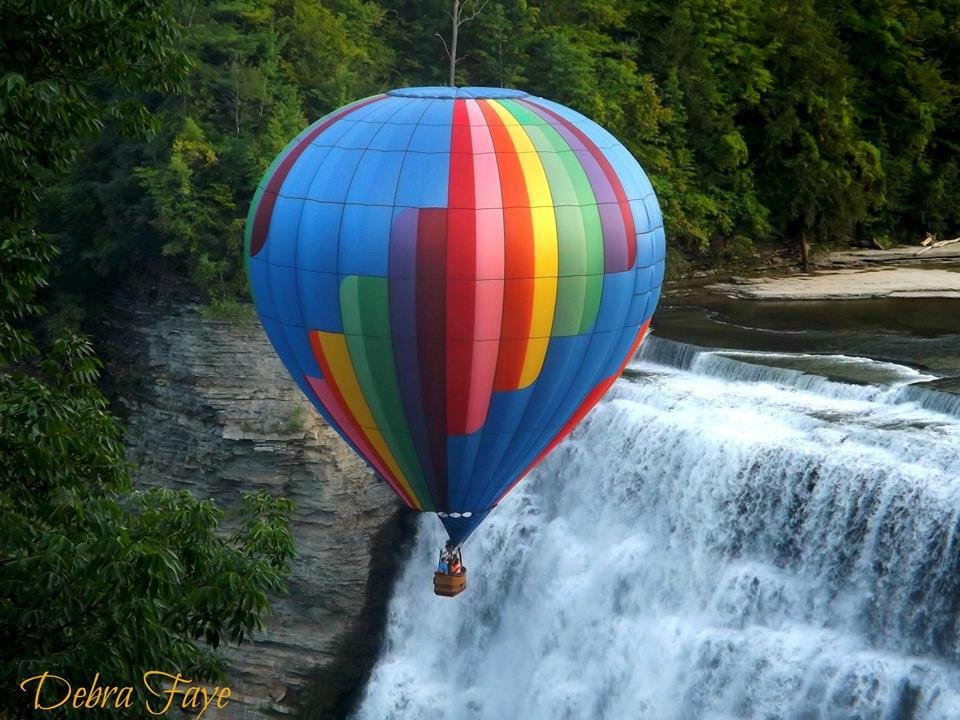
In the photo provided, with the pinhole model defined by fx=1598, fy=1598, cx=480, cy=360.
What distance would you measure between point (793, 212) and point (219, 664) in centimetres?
2254

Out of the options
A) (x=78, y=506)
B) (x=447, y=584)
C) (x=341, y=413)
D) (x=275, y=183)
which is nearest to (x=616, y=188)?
(x=275, y=183)

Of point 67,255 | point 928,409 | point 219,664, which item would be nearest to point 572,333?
point 219,664

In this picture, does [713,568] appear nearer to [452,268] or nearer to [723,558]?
[723,558]

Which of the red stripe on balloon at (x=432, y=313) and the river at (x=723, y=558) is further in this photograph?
the river at (x=723, y=558)

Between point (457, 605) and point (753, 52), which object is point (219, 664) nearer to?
point (457, 605)

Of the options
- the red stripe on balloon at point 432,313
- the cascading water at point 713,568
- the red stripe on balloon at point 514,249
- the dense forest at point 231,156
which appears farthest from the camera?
the cascading water at point 713,568

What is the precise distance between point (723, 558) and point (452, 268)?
8.23 m

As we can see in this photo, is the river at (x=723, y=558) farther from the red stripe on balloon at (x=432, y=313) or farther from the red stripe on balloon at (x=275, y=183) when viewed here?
the red stripe on balloon at (x=275, y=183)

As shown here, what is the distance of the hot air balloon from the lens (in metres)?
14.2

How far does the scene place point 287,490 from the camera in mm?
23547

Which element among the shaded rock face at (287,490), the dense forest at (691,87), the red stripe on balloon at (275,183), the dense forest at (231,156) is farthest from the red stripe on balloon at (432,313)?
the dense forest at (691,87)

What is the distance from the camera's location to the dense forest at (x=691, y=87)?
2620 centimetres

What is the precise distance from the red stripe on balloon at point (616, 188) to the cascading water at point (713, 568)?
250 inches

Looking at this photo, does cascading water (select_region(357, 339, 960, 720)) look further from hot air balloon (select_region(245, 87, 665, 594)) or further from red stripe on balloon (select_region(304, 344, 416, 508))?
red stripe on balloon (select_region(304, 344, 416, 508))
